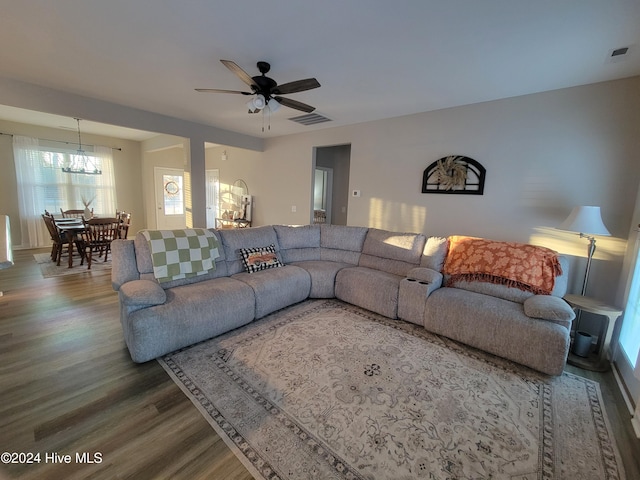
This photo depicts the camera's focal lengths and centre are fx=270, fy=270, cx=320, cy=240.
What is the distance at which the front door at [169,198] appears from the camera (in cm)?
734

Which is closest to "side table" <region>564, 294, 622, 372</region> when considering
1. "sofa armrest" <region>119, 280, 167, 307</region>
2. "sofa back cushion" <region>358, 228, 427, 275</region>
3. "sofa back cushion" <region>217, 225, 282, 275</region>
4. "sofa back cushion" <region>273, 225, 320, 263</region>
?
"sofa back cushion" <region>358, 228, 427, 275</region>

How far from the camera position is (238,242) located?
331 cm

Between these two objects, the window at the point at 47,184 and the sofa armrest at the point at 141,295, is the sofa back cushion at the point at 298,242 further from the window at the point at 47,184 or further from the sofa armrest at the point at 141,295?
the window at the point at 47,184

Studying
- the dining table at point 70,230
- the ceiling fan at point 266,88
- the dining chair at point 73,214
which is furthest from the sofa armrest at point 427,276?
the dining chair at point 73,214

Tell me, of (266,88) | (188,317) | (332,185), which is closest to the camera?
(188,317)

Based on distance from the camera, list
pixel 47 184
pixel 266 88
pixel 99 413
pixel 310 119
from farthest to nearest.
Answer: pixel 47 184
pixel 310 119
pixel 266 88
pixel 99 413

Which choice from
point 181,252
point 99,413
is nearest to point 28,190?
point 181,252

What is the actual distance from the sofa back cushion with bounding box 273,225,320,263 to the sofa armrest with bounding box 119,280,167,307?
1.76 metres

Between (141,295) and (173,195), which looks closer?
(141,295)

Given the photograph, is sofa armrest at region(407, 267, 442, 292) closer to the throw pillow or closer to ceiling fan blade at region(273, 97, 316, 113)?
the throw pillow

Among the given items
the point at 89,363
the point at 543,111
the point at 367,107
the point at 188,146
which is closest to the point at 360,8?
the point at 367,107

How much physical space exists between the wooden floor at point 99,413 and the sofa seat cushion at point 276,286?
3.51 ft

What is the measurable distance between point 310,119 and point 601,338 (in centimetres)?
437

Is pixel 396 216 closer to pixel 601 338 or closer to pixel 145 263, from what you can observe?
pixel 601 338
